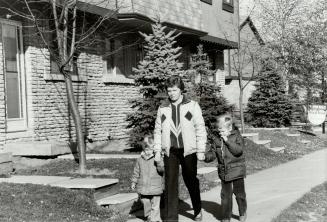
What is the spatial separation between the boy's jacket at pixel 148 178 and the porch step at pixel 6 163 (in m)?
4.41

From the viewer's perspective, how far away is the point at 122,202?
25.6ft

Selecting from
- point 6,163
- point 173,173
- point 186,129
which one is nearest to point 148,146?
point 173,173

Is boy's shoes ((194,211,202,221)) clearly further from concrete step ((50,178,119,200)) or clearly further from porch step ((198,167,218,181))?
porch step ((198,167,218,181))

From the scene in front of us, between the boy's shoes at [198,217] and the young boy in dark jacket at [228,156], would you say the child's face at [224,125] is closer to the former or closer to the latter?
the young boy in dark jacket at [228,156]

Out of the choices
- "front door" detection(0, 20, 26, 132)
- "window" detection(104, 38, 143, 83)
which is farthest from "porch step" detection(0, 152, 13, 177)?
"window" detection(104, 38, 143, 83)

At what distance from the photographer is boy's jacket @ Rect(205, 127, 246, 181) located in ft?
22.5

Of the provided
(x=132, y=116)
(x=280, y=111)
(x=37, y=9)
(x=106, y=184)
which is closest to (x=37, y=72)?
(x=37, y=9)

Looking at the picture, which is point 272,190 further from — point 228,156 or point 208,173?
point 228,156

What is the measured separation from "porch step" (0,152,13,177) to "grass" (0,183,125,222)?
2431mm

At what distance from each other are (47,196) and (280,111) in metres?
18.2

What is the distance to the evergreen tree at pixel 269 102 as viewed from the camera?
80.0 ft

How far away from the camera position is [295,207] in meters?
8.09

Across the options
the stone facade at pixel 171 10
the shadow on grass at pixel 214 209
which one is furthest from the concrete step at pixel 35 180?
the stone facade at pixel 171 10

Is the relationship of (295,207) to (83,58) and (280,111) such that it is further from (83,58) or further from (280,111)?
(280,111)
